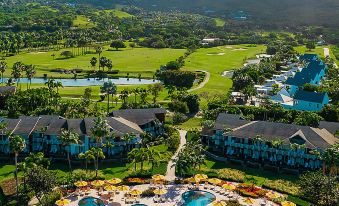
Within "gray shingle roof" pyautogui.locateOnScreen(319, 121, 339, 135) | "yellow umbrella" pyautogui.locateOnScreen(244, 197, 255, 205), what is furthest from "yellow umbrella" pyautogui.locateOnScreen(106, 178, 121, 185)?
"gray shingle roof" pyautogui.locateOnScreen(319, 121, 339, 135)

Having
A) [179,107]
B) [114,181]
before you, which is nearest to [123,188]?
[114,181]

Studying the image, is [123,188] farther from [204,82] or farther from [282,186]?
[204,82]

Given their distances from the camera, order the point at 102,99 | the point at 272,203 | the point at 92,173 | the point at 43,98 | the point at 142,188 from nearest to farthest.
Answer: the point at 272,203
the point at 142,188
the point at 92,173
the point at 43,98
the point at 102,99

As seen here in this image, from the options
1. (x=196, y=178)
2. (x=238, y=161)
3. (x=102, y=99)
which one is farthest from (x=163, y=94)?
(x=196, y=178)

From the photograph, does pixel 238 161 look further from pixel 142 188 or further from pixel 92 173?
pixel 92 173

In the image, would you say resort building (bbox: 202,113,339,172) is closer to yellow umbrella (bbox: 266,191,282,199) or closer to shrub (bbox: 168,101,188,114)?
yellow umbrella (bbox: 266,191,282,199)

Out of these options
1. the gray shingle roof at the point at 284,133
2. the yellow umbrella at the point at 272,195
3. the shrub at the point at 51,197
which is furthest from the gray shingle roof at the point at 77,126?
the yellow umbrella at the point at 272,195
